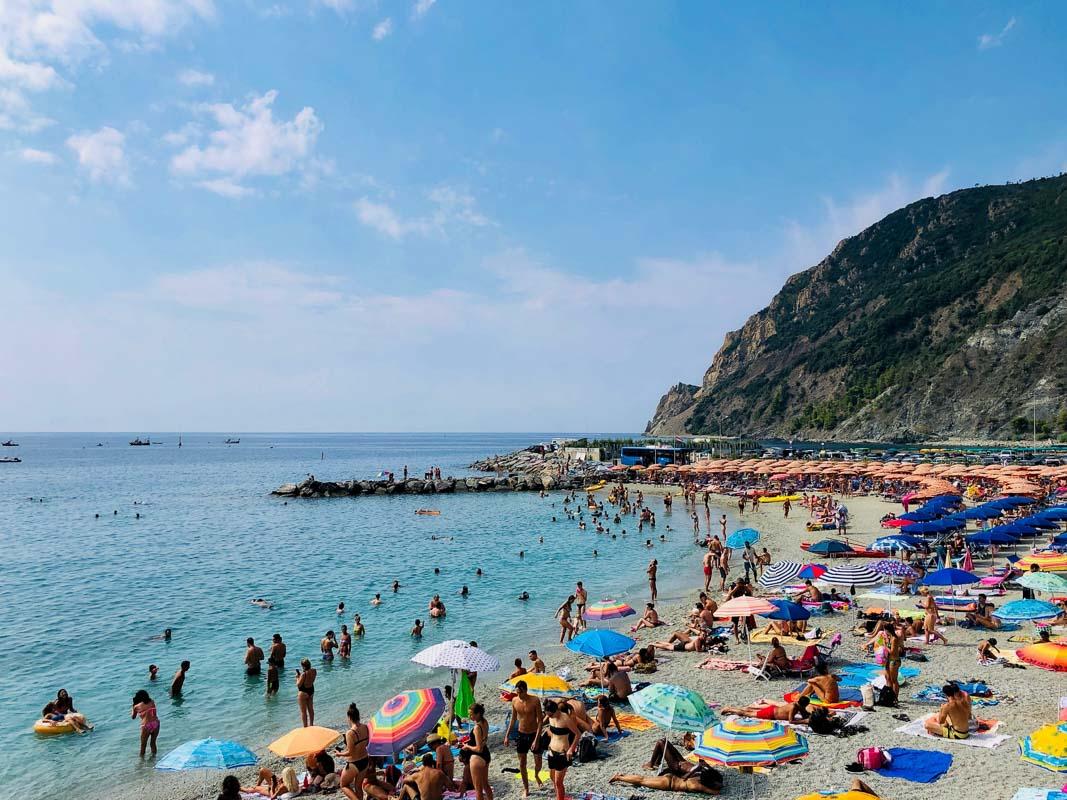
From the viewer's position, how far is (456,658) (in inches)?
508

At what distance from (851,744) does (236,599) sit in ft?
74.2

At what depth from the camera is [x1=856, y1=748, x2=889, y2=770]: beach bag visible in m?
9.87

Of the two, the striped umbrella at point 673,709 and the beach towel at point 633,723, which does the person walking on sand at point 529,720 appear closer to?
the striped umbrella at point 673,709

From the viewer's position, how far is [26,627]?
23188 mm

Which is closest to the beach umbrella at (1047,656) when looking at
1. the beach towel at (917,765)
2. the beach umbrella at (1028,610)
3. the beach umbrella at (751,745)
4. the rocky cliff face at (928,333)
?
the beach umbrella at (1028,610)

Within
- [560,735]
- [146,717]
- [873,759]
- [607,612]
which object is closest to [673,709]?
[560,735]

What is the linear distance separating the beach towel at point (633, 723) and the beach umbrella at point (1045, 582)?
35.5 ft

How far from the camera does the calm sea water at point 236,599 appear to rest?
15.1 metres

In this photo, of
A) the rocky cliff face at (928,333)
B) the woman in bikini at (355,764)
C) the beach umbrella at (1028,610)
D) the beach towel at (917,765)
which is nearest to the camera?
the beach towel at (917,765)

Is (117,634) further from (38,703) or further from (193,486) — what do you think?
(193,486)

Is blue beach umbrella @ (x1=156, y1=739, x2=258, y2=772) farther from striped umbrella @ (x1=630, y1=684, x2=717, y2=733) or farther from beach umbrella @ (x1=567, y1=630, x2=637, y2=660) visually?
beach umbrella @ (x1=567, y1=630, x2=637, y2=660)

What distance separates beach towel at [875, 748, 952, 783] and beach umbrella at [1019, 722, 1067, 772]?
1.00 m

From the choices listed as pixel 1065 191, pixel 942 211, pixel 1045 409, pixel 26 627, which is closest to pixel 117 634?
pixel 26 627

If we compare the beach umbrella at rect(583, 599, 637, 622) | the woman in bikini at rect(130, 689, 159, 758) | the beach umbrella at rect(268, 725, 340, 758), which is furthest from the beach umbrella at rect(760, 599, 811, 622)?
the woman in bikini at rect(130, 689, 159, 758)
